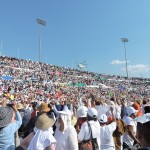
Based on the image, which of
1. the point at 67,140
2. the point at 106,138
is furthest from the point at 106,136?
the point at 67,140

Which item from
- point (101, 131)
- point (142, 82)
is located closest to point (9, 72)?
point (101, 131)

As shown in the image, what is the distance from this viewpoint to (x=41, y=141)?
3.67 meters

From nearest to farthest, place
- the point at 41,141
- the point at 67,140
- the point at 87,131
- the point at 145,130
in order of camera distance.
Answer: the point at 145,130
the point at 41,141
the point at 67,140
the point at 87,131

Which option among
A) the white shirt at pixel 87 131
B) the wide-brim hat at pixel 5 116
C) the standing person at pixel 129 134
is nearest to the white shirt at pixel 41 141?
the wide-brim hat at pixel 5 116

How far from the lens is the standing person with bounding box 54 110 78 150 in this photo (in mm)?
3894

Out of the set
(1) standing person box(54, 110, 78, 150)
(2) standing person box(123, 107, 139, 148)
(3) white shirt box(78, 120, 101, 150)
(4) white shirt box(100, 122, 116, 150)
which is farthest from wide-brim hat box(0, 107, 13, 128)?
(2) standing person box(123, 107, 139, 148)

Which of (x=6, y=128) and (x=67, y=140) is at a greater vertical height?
(x=6, y=128)

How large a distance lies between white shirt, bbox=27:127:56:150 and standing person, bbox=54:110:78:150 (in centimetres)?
29

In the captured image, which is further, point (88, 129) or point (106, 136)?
point (106, 136)

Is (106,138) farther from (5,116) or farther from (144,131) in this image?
(144,131)

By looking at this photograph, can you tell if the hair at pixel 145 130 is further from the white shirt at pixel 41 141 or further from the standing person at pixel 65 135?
the standing person at pixel 65 135

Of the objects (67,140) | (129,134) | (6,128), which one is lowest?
(129,134)

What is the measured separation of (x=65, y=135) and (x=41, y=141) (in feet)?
1.46

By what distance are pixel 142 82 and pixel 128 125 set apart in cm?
6648
